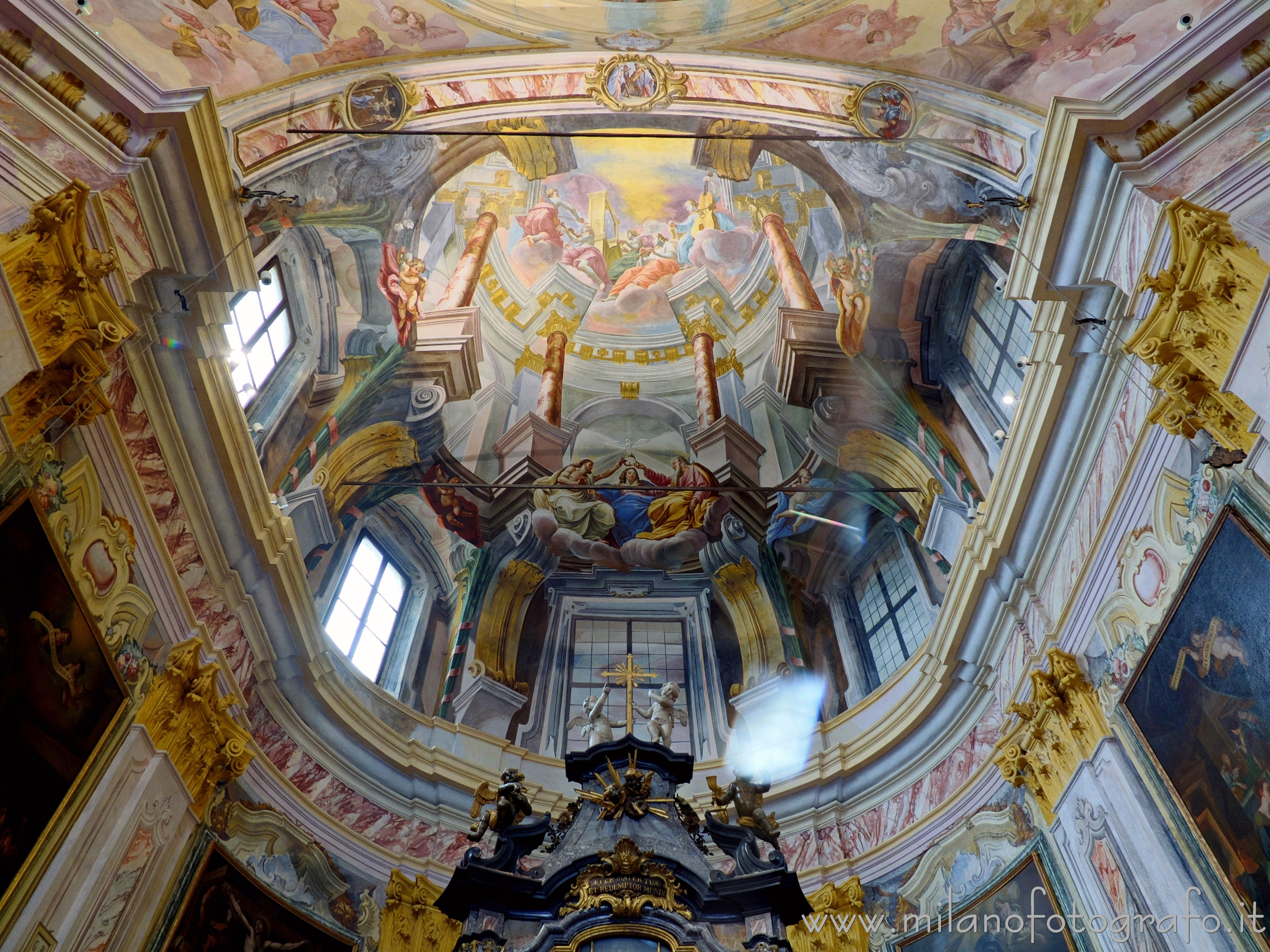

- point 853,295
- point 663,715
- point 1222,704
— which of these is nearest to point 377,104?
point 853,295

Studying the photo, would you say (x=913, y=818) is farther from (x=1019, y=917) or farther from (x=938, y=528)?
(x=938, y=528)

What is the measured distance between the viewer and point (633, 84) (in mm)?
12562

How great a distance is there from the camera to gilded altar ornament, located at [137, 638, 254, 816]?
9.66 m

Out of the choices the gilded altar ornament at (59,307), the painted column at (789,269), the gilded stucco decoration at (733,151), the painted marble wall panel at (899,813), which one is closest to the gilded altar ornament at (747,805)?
the painted marble wall panel at (899,813)

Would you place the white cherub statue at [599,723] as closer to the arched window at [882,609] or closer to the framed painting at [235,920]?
the framed painting at [235,920]

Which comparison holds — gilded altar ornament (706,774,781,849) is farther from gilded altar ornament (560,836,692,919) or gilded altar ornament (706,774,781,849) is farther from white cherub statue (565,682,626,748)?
white cherub statue (565,682,626,748)

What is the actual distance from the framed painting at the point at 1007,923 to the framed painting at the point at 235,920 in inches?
252

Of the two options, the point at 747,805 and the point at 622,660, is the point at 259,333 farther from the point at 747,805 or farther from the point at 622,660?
the point at 747,805

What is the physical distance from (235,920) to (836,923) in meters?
6.52

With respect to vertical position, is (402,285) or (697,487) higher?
(402,285)

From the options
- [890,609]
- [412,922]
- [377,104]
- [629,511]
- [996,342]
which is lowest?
[412,922]

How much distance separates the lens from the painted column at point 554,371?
17.3 metres

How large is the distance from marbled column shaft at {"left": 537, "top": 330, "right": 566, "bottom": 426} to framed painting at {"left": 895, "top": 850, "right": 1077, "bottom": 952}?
382 inches

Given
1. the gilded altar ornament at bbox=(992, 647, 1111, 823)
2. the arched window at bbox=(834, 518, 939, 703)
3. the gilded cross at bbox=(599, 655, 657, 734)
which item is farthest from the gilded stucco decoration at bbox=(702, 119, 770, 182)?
the gilded altar ornament at bbox=(992, 647, 1111, 823)
